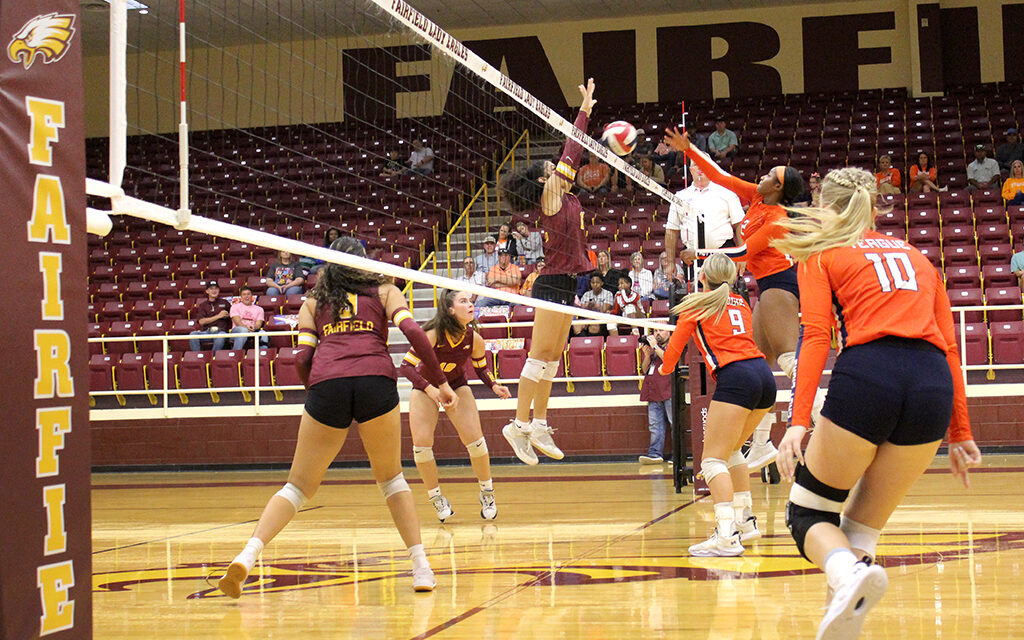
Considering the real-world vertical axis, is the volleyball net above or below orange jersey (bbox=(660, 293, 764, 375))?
above

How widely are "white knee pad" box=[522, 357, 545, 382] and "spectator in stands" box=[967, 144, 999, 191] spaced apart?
11078 mm

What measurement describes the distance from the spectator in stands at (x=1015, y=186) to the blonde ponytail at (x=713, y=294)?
10.4 m

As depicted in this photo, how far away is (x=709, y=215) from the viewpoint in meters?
8.38

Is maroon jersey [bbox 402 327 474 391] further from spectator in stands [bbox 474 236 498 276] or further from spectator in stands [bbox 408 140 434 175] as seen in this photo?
spectator in stands [bbox 408 140 434 175]

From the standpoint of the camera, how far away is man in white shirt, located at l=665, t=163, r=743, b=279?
8281 mm

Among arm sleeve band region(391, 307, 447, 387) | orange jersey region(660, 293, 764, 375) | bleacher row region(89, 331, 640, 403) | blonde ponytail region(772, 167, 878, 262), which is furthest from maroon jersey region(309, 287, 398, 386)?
bleacher row region(89, 331, 640, 403)

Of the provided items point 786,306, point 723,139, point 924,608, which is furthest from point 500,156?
point 924,608

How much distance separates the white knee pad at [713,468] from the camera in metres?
5.97

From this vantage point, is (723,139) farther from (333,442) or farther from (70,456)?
(70,456)

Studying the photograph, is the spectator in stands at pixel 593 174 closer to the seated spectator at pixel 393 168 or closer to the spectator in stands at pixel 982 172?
the seated spectator at pixel 393 168

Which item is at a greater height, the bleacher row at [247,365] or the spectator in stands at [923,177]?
the spectator in stands at [923,177]

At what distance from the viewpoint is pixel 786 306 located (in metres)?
7.13

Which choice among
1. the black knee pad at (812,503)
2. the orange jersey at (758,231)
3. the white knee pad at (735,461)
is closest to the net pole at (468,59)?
the orange jersey at (758,231)

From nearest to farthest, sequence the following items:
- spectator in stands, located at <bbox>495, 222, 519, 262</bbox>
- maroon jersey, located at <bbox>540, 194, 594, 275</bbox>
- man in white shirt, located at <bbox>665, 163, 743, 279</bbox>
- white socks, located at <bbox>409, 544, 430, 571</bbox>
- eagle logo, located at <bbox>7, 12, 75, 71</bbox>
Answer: eagle logo, located at <bbox>7, 12, 75, 71</bbox>, white socks, located at <bbox>409, 544, 430, 571</bbox>, maroon jersey, located at <bbox>540, 194, 594, 275</bbox>, man in white shirt, located at <bbox>665, 163, 743, 279</bbox>, spectator in stands, located at <bbox>495, 222, 519, 262</bbox>
